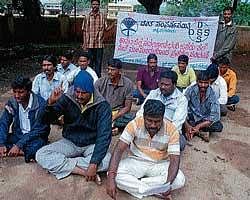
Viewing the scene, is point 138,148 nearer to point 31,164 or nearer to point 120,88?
point 31,164

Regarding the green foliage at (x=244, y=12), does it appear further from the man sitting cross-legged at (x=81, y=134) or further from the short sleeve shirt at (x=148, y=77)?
the man sitting cross-legged at (x=81, y=134)

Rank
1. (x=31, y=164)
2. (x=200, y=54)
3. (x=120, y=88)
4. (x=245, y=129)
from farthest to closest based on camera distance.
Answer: (x=200, y=54) → (x=245, y=129) → (x=120, y=88) → (x=31, y=164)

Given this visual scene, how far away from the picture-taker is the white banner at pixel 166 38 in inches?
295

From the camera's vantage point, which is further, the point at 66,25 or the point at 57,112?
the point at 66,25

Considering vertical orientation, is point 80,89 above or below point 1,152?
above

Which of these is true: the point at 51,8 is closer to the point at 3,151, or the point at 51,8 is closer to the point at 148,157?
the point at 3,151

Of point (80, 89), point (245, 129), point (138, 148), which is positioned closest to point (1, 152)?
point (80, 89)

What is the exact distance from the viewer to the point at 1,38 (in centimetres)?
1566

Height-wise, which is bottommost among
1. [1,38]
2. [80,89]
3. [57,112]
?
[1,38]

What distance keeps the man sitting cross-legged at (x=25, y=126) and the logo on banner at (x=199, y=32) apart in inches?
170

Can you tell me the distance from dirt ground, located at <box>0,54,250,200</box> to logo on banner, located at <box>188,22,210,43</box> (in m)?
2.73

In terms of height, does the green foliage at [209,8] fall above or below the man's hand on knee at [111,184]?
above

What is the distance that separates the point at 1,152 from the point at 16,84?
0.81 metres

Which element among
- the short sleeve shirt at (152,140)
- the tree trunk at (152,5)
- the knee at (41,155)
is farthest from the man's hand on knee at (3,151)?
the tree trunk at (152,5)
